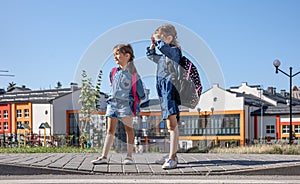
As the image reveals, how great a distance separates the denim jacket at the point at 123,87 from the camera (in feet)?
21.6

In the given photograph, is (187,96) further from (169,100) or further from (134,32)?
(134,32)

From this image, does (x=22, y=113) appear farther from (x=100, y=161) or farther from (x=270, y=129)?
(x=100, y=161)

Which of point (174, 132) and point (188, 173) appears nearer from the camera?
point (188, 173)

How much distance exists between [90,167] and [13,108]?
191ft

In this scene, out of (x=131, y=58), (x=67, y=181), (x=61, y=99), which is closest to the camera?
(x=67, y=181)

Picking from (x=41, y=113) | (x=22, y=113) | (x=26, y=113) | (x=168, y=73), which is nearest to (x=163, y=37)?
(x=168, y=73)

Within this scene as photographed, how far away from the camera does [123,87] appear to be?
261 inches

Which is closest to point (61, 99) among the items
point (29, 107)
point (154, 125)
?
point (29, 107)

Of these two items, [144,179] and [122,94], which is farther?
[122,94]

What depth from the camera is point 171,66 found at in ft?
21.1

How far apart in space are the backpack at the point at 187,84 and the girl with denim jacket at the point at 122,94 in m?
0.62

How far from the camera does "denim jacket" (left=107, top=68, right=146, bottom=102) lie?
660cm

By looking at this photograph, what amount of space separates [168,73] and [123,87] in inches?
27.5

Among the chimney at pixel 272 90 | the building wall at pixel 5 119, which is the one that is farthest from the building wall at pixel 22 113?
the chimney at pixel 272 90
